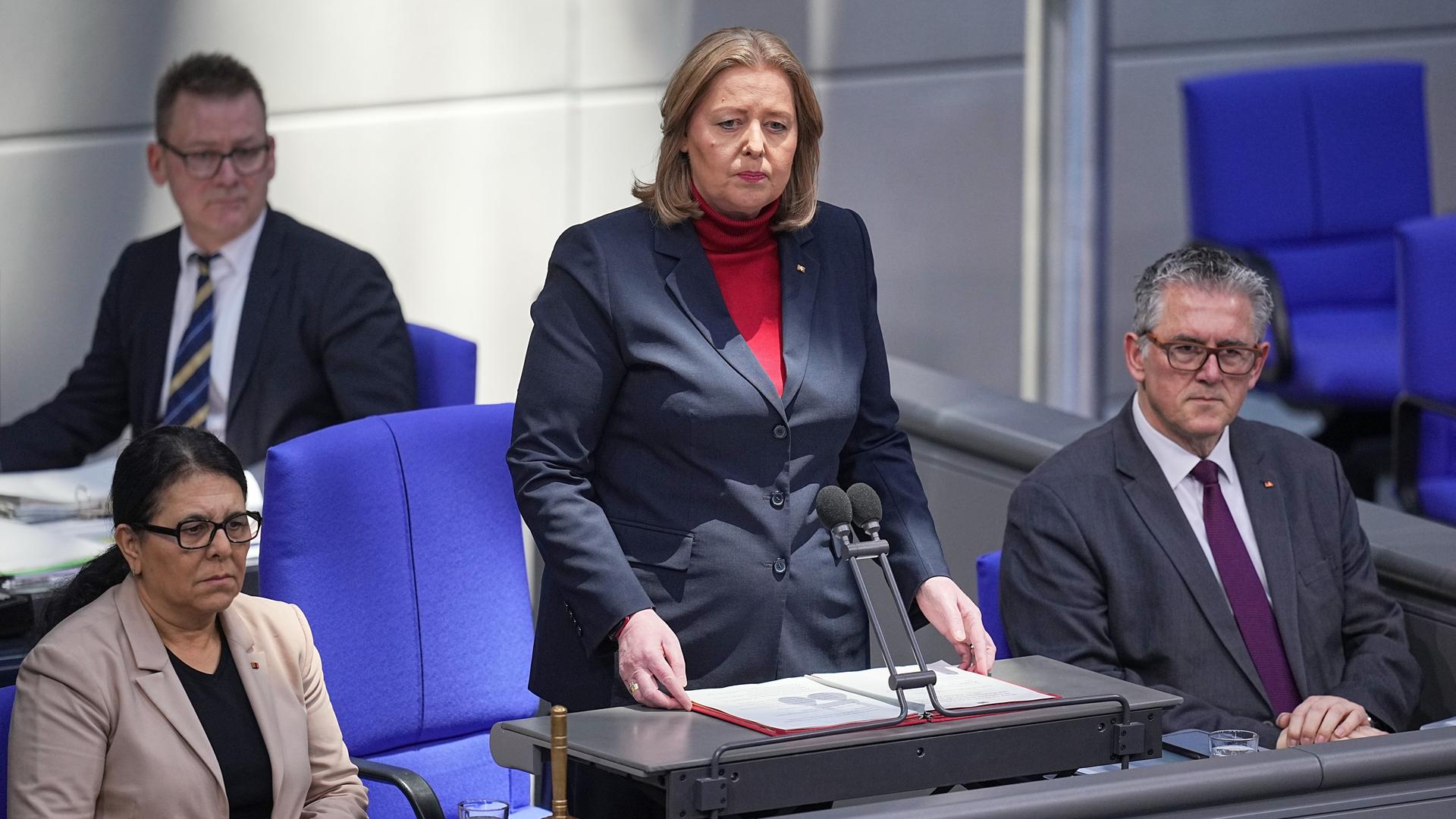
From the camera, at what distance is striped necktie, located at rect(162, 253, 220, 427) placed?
335 cm

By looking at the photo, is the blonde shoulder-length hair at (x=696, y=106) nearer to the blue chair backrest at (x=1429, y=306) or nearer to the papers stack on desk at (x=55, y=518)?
the papers stack on desk at (x=55, y=518)

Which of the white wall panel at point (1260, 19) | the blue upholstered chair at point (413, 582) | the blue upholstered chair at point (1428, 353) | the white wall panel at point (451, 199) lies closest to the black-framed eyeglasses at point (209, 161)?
the blue upholstered chair at point (413, 582)

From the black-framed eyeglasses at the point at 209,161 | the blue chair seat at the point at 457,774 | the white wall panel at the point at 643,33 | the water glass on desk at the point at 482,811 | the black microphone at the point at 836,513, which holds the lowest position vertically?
the blue chair seat at the point at 457,774

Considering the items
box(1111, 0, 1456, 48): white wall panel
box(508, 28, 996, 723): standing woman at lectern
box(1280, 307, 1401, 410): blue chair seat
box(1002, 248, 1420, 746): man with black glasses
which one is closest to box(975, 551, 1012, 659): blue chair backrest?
box(1002, 248, 1420, 746): man with black glasses

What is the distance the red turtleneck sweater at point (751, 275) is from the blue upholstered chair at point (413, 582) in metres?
0.70

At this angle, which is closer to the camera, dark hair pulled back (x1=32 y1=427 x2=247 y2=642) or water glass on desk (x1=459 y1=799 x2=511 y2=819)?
water glass on desk (x1=459 y1=799 x2=511 y2=819)

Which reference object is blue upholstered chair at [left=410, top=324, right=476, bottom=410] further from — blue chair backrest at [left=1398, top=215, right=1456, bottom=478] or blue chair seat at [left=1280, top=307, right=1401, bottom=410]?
blue chair seat at [left=1280, top=307, right=1401, bottom=410]

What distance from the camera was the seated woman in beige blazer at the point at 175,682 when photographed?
1.94 m

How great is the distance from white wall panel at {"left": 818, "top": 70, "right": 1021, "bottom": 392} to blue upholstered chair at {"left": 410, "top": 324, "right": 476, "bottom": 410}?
7.58ft

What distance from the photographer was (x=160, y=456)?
2064mm

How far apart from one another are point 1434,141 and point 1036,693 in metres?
5.27

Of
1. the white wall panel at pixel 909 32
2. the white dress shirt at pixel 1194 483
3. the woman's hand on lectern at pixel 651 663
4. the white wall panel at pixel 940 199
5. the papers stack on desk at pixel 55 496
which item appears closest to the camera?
the woman's hand on lectern at pixel 651 663

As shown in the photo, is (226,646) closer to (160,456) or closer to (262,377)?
(160,456)

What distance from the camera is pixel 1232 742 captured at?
1877 millimetres
